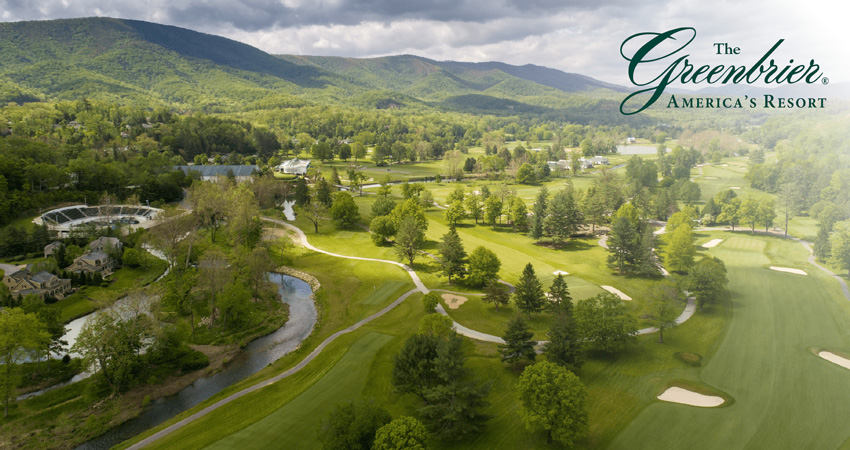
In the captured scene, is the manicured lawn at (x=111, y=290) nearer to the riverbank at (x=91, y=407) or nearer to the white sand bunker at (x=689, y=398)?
the riverbank at (x=91, y=407)

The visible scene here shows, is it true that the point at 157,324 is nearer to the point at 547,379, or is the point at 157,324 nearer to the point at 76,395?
the point at 76,395

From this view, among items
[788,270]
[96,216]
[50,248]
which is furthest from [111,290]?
[788,270]

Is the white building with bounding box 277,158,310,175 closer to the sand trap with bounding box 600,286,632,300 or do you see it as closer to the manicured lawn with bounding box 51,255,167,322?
the manicured lawn with bounding box 51,255,167,322

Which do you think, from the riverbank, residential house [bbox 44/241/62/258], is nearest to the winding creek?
the riverbank

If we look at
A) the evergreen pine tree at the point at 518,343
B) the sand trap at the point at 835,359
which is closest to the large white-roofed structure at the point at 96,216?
the evergreen pine tree at the point at 518,343

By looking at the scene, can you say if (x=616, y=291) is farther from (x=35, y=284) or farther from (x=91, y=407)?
(x=35, y=284)
